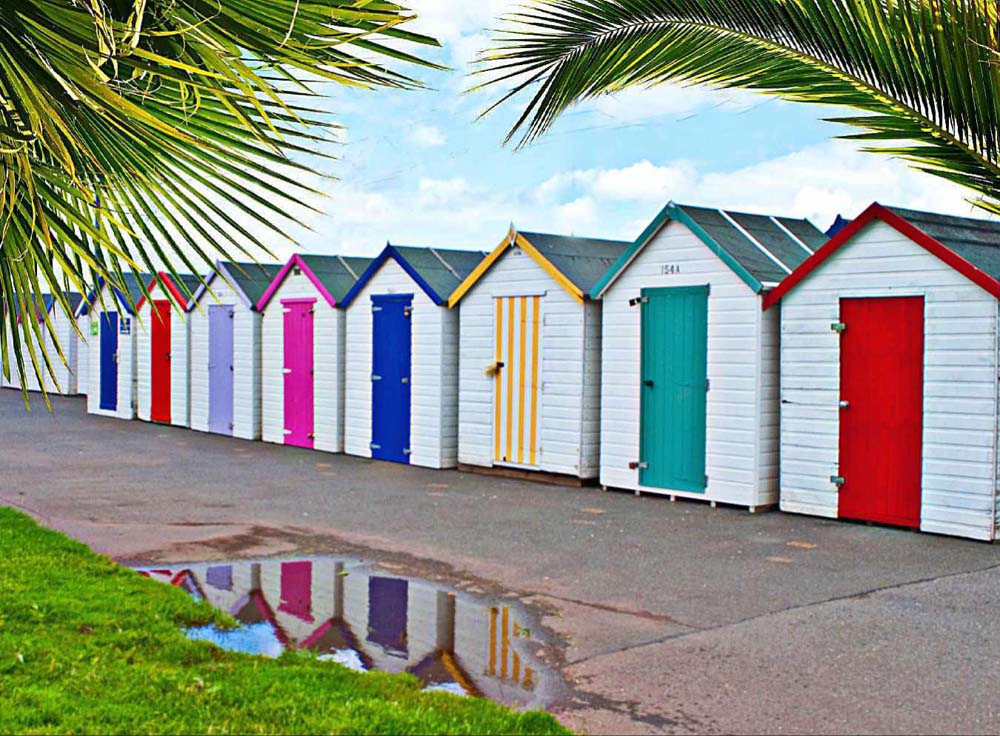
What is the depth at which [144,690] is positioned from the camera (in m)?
4.97

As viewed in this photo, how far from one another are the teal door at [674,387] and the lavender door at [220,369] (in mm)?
9277

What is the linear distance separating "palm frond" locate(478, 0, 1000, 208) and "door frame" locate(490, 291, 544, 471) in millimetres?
9077

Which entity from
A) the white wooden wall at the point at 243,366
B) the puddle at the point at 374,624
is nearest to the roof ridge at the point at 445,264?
the white wooden wall at the point at 243,366

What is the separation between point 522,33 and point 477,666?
10.7 feet

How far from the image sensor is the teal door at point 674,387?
12180 mm

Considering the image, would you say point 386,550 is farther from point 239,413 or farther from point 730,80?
point 239,413

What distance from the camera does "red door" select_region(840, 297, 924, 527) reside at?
10.3 meters

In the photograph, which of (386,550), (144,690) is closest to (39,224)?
(144,690)

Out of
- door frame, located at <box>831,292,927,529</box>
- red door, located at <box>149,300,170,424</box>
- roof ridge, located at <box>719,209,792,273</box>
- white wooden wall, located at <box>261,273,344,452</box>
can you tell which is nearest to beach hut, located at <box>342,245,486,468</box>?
white wooden wall, located at <box>261,273,344,452</box>

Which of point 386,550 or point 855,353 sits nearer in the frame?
point 386,550

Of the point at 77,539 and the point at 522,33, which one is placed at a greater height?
the point at 522,33

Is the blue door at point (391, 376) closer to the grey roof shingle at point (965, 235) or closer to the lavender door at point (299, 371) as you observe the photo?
the lavender door at point (299, 371)

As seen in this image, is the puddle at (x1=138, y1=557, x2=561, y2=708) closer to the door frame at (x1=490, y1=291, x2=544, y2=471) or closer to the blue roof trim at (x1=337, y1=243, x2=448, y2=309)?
the door frame at (x1=490, y1=291, x2=544, y2=471)

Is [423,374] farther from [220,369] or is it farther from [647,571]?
[647,571]
